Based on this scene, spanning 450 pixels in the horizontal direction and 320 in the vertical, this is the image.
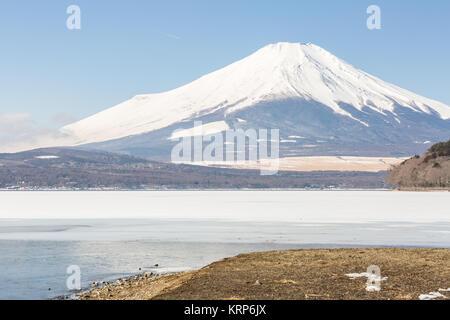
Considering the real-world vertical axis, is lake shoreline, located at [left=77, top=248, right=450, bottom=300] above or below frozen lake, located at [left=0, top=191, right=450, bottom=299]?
above

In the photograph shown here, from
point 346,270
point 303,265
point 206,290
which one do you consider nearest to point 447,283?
point 346,270

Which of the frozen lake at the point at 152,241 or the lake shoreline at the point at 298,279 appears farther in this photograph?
the frozen lake at the point at 152,241

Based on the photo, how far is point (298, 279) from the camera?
19578 mm

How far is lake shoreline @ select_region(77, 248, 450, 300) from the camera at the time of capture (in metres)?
17.2

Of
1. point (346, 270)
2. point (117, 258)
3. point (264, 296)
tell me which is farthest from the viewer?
point (117, 258)

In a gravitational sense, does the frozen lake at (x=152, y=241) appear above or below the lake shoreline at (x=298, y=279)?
below

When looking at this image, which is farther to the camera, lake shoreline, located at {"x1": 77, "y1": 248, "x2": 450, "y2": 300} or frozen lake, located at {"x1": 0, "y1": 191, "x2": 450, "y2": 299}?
frozen lake, located at {"x1": 0, "y1": 191, "x2": 450, "y2": 299}

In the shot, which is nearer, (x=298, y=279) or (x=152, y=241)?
(x=298, y=279)

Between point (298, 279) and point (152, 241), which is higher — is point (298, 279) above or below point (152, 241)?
above

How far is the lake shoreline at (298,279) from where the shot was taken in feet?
56.3
